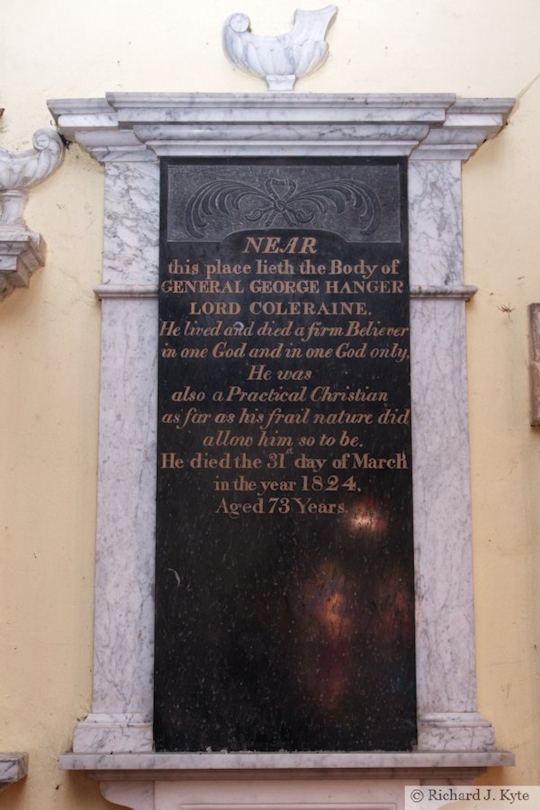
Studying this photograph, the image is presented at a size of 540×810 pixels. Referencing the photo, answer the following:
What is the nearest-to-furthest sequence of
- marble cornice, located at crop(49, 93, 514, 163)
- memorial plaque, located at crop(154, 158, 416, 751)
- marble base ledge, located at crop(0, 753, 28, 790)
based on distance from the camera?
marble base ledge, located at crop(0, 753, 28, 790) < memorial plaque, located at crop(154, 158, 416, 751) < marble cornice, located at crop(49, 93, 514, 163)

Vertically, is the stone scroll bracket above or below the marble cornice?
below

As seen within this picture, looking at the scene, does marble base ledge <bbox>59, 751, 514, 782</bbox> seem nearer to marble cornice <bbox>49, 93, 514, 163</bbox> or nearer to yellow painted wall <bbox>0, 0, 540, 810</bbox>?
yellow painted wall <bbox>0, 0, 540, 810</bbox>

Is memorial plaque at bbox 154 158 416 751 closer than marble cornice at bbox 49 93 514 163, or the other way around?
memorial plaque at bbox 154 158 416 751

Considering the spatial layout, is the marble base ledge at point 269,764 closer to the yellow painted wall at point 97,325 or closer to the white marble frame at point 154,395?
the white marble frame at point 154,395

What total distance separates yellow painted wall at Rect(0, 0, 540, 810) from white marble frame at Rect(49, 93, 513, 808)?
9cm

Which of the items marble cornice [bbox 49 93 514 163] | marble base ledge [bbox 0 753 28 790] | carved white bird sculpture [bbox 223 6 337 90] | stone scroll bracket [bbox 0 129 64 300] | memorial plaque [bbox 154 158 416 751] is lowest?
marble base ledge [bbox 0 753 28 790]

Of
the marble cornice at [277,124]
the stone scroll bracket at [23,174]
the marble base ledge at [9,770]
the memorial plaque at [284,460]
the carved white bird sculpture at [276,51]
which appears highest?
the carved white bird sculpture at [276,51]

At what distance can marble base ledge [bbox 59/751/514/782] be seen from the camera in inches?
153

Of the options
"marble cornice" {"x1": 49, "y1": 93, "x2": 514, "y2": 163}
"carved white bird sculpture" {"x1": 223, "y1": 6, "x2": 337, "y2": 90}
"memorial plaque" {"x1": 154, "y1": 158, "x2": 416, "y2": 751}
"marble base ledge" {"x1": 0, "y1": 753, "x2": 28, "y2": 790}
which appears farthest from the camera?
"carved white bird sculpture" {"x1": 223, "y1": 6, "x2": 337, "y2": 90}

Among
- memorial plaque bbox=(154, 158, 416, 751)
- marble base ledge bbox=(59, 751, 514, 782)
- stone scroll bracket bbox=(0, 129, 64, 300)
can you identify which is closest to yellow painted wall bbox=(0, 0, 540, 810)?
stone scroll bracket bbox=(0, 129, 64, 300)

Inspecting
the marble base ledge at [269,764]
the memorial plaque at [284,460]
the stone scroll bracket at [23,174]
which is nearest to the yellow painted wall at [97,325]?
the stone scroll bracket at [23,174]

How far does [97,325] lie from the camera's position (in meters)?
4.31

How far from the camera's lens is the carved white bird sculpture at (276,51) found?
14.6 feet

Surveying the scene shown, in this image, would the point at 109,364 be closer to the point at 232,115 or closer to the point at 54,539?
the point at 54,539
